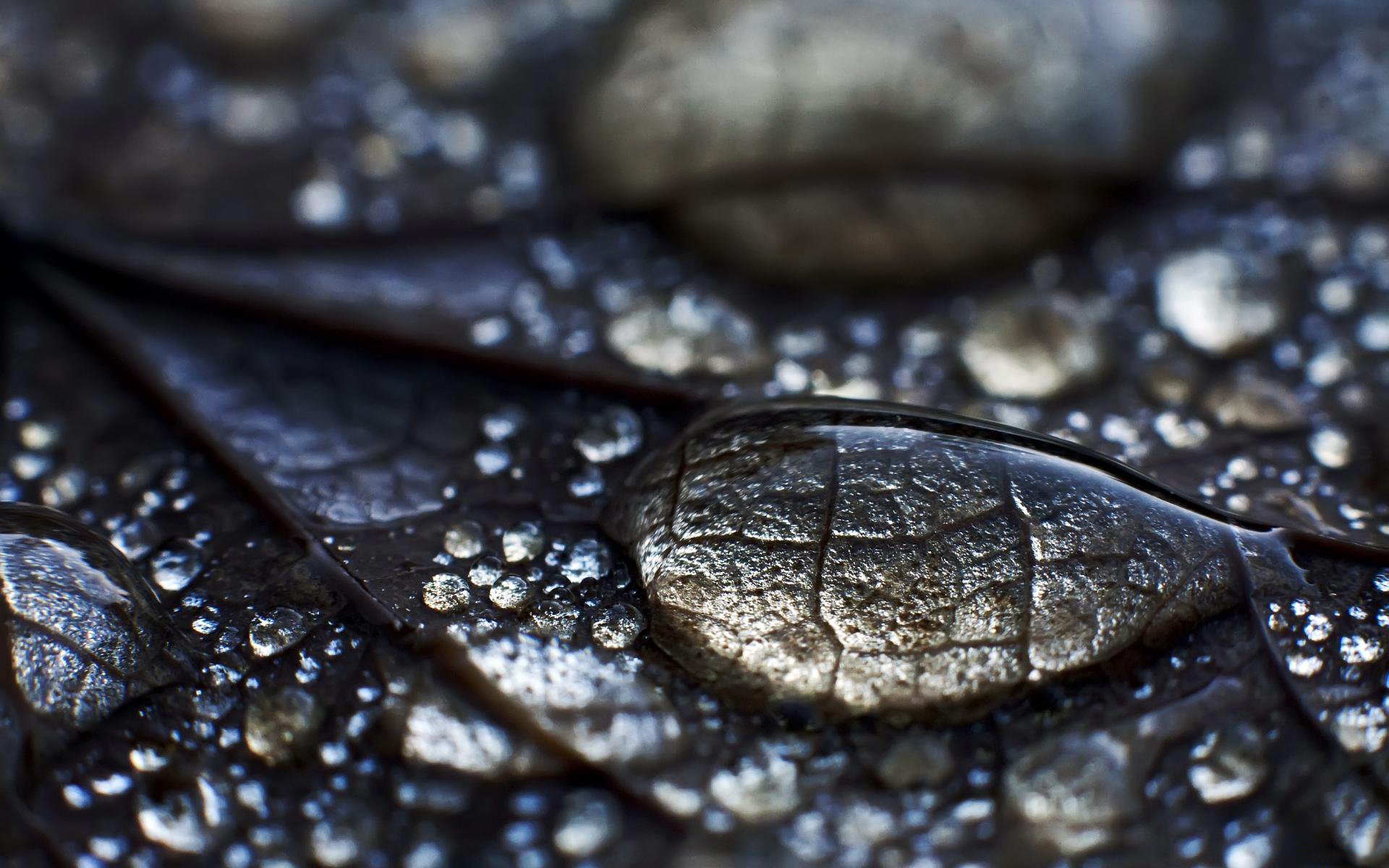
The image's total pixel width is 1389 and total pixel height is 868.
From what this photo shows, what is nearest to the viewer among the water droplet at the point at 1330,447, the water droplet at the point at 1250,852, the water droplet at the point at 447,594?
the water droplet at the point at 1250,852

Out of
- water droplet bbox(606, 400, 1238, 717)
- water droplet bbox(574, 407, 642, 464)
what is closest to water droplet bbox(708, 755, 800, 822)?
water droplet bbox(606, 400, 1238, 717)

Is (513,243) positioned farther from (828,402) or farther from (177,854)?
(177,854)

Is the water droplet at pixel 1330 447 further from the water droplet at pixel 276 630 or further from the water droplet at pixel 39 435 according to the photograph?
the water droplet at pixel 39 435

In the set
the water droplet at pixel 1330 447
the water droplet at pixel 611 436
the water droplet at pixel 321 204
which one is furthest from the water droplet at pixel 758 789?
the water droplet at pixel 321 204

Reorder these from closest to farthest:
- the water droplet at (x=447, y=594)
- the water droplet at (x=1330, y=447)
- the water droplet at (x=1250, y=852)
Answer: the water droplet at (x=1250, y=852), the water droplet at (x=447, y=594), the water droplet at (x=1330, y=447)

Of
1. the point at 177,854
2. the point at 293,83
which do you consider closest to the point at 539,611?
the point at 177,854

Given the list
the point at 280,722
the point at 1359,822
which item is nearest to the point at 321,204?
the point at 280,722
